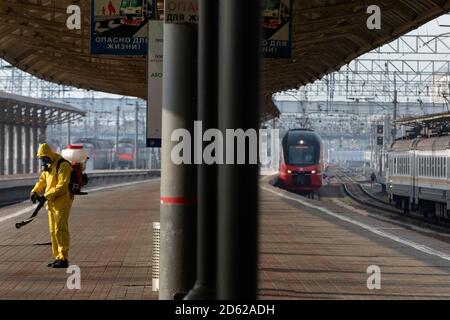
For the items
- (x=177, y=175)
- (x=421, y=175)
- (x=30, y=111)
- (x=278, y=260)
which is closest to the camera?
(x=177, y=175)

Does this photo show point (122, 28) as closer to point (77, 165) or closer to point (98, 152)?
point (77, 165)

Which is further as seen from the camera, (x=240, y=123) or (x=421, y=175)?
(x=421, y=175)

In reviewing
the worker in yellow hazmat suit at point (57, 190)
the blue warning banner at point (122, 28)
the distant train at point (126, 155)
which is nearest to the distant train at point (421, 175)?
the blue warning banner at point (122, 28)

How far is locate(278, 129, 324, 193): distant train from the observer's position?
161 feet

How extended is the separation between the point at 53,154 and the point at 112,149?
75286mm

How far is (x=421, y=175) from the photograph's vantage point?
1467 inches

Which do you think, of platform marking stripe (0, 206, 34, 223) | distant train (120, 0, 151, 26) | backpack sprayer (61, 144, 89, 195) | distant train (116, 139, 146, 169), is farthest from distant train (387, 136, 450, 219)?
distant train (116, 139, 146, 169)

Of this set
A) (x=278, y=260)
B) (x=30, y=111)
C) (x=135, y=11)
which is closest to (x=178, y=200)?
(x=135, y=11)

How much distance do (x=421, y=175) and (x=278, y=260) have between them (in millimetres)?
24504

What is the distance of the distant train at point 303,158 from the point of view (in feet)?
161

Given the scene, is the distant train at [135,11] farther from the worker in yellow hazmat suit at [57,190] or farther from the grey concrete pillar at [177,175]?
the grey concrete pillar at [177,175]

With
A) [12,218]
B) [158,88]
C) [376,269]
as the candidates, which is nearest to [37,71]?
[12,218]

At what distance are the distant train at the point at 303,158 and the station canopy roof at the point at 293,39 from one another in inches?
736
